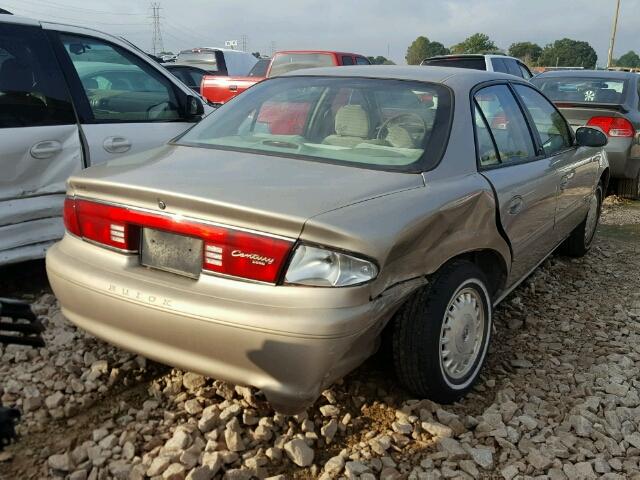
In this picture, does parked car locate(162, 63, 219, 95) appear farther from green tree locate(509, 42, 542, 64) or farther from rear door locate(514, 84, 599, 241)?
green tree locate(509, 42, 542, 64)

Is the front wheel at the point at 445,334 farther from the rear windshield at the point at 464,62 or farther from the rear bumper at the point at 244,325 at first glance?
the rear windshield at the point at 464,62

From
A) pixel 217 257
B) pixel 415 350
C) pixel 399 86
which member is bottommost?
pixel 415 350

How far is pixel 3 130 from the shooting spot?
3656 mm

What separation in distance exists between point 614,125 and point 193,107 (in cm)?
496

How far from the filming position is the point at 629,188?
7723 millimetres

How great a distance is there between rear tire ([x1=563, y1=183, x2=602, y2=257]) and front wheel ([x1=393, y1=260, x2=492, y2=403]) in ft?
8.00

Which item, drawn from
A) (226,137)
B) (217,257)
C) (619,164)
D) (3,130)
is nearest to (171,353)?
(217,257)

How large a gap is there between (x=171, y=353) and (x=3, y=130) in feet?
6.91

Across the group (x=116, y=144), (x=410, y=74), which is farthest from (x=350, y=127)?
(x=116, y=144)

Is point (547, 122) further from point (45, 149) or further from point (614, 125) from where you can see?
point (614, 125)

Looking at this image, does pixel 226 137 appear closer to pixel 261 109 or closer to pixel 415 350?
pixel 261 109

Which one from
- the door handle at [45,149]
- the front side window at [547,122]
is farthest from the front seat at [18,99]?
the front side window at [547,122]

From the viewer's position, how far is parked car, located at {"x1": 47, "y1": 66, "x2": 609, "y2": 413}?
216 cm

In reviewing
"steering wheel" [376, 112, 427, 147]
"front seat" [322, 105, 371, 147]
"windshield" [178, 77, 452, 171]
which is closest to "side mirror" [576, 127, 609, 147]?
"windshield" [178, 77, 452, 171]
